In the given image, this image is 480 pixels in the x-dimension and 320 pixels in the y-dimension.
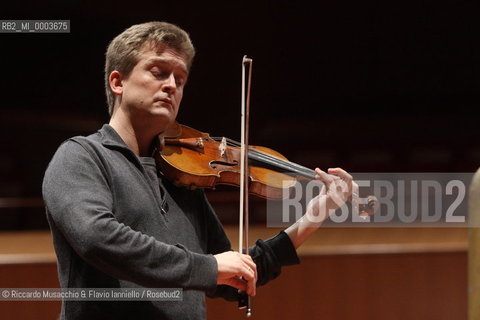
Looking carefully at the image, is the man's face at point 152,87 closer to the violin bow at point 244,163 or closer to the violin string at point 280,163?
the violin bow at point 244,163

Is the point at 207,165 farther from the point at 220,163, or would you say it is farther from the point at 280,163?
the point at 280,163

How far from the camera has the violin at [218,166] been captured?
1317mm

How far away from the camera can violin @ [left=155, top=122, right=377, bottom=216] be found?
4.32 ft

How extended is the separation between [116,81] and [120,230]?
340 mm

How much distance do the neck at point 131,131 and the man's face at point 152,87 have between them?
1 centimetres

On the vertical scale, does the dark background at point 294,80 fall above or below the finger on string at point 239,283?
above

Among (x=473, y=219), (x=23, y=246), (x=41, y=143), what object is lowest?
(x=23, y=246)

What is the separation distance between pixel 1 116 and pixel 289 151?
1.61m

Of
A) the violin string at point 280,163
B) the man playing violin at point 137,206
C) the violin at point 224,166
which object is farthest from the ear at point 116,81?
the violin string at point 280,163

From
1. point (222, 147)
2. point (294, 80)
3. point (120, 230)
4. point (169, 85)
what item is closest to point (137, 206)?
point (120, 230)

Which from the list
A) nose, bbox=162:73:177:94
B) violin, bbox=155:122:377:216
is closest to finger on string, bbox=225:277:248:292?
violin, bbox=155:122:377:216

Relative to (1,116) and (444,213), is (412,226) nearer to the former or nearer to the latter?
(444,213)

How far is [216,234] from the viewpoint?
1.41m

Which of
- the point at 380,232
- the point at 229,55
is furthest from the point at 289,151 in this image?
the point at 380,232
